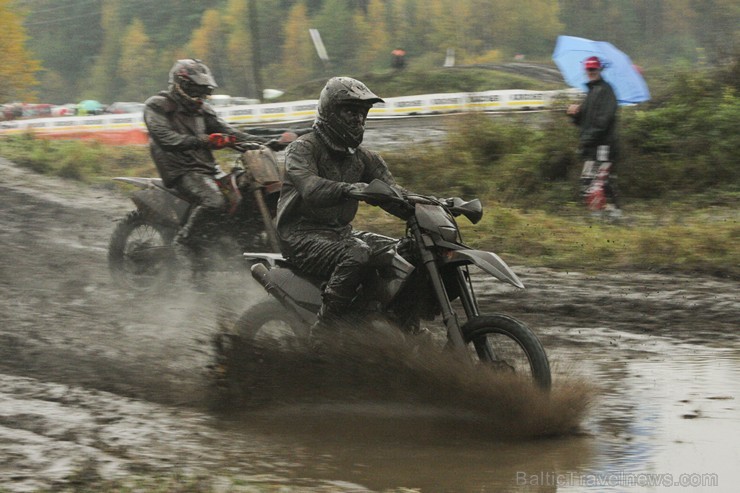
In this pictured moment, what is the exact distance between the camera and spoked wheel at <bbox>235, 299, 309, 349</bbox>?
6176 millimetres

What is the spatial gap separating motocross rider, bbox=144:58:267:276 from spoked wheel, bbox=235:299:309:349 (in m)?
3.10

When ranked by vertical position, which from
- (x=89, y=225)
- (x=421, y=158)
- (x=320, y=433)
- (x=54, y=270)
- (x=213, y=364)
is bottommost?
(x=320, y=433)

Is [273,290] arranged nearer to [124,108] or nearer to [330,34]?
[124,108]

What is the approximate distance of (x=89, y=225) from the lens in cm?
1283

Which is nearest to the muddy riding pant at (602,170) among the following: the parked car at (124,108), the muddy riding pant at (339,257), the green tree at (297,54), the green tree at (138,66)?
the muddy riding pant at (339,257)

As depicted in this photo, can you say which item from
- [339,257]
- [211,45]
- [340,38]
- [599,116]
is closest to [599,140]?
[599,116]

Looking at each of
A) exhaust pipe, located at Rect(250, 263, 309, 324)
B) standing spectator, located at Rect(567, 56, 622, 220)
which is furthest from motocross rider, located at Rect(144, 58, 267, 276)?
standing spectator, located at Rect(567, 56, 622, 220)

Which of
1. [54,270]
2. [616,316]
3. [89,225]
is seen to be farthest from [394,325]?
[89,225]

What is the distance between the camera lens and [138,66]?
89312 mm

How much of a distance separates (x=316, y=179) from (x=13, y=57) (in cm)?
4384

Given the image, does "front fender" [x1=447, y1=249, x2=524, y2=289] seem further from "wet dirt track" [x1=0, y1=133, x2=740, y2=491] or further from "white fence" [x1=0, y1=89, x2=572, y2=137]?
"white fence" [x1=0, y1=89, x2=572, y2=137]

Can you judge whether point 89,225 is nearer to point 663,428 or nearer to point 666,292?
point 666,292

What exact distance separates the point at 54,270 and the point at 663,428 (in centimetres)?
696

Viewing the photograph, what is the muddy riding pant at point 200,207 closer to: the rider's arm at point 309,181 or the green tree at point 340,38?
the rider's arm at point 309,181
